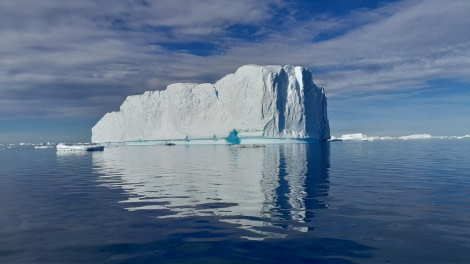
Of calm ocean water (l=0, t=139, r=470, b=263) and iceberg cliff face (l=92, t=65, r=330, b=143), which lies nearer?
calm ocean water (l=0, t=139, r=470, b=263)

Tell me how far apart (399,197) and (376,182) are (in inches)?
177

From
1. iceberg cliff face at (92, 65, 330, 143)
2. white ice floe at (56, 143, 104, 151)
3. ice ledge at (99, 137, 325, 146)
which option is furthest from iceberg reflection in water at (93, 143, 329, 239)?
ice ledge at (99, 137, 325, 146)

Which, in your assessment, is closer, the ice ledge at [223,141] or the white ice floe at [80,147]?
the white ice floe at [80,147]

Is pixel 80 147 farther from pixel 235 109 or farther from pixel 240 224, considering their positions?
pixel 240 224

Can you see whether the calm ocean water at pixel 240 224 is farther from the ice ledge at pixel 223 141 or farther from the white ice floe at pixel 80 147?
the ice ledge at pixel 223 141

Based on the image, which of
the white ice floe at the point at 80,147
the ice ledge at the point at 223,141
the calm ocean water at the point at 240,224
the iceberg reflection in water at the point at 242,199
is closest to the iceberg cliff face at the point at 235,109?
the ice ledge at the point at 223,141

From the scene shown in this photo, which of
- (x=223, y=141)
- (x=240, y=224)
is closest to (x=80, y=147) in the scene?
(x=223, y=141)

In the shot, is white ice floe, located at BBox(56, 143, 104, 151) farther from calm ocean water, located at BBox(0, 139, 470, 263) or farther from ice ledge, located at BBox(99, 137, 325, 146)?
calm ocean water, located at BBox(0, 139, 470, 263)

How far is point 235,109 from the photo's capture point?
271 feet

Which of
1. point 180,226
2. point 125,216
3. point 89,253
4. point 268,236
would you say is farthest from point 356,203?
point 89,253

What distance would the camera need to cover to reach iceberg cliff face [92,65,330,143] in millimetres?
77494

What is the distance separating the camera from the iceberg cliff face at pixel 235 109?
7749 centimetres

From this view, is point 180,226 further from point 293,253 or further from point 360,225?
point 360,225

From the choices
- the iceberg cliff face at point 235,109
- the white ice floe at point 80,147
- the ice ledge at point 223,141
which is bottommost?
the white ice floe at point 80,147
